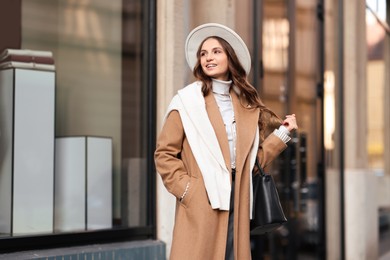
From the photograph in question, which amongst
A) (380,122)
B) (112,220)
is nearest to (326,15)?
(380,122)

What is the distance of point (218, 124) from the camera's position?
3.40 metres

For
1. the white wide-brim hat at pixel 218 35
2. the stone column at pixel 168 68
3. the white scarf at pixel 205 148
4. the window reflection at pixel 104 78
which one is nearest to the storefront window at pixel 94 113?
→ the window reflection at pixel 104 78

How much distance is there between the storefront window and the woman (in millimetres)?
1433

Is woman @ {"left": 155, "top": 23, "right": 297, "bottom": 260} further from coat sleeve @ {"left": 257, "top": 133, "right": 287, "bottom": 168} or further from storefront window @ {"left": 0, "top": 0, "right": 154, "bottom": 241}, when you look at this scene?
storefront window @ {"left": 0, "top": 0, "right": 154, "bottom": 241}

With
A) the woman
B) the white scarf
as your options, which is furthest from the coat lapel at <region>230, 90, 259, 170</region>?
the white scarf

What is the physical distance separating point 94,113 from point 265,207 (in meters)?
1.91

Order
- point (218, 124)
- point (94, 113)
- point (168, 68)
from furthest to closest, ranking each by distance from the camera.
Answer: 1. point (168, 68)
2. point (94, 113)
3. point (218, 124)

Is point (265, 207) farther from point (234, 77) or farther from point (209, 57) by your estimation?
point (209, 57)

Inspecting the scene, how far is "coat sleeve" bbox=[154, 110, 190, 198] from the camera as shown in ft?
10.7

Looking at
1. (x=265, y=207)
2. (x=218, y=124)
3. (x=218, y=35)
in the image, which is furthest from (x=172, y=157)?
(x=218, y=35)

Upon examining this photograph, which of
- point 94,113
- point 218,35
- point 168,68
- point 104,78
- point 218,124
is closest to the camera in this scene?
point 218,124

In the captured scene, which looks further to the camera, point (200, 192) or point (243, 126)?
point (243, 126)

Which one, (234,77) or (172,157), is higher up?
(234,77)

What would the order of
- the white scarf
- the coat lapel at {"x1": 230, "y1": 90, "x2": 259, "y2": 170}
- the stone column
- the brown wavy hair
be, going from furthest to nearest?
the stone column < the brown wavy hair < the coat lapel at {"x1": 230, "y1": 90, "x2": 259, "y2": 170} < the white scarf
